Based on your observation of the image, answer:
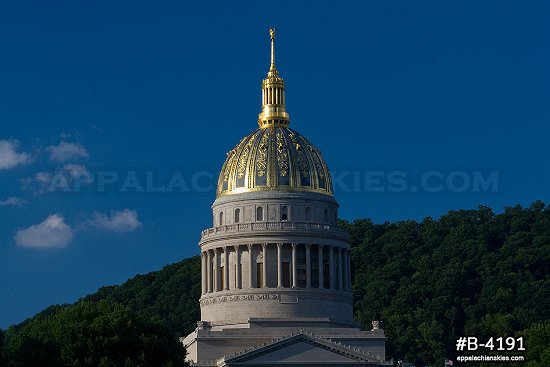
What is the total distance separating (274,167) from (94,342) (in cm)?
3166

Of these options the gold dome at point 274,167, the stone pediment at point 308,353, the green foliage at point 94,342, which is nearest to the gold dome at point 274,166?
the gold dome at point 274,167

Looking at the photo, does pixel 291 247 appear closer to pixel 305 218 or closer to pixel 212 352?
pixel 305 218

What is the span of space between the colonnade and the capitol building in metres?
0.08

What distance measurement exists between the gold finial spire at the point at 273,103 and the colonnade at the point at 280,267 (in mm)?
12347

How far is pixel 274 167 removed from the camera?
483 feet

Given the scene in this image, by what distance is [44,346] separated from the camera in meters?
120

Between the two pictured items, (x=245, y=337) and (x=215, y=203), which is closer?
(x=245, y=337)

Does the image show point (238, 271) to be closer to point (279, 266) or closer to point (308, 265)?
point (279, 266)

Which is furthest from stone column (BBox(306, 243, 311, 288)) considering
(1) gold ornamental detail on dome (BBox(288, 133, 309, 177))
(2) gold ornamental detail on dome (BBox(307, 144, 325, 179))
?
(2) gold ornamental detail on dome (BBox(307, 144, 325, 179))

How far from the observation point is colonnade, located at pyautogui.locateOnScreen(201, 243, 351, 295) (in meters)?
144

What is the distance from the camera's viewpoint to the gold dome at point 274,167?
14712 centimetres

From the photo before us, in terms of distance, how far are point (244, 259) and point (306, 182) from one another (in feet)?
28.1

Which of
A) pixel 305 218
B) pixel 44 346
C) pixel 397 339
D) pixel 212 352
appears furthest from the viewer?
pixel 397 339

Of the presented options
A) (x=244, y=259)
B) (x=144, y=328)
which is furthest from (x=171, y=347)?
(x=244, y=259)
